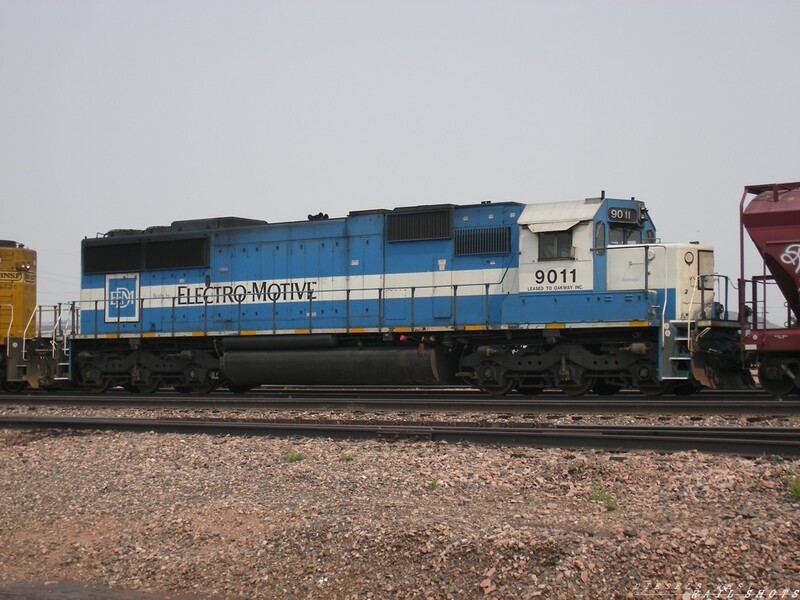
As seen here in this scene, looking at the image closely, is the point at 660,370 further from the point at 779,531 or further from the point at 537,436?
the point at 779,531

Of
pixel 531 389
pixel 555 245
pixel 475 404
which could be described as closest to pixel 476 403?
pixel 475 404

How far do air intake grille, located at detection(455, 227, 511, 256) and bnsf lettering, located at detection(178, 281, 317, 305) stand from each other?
3.21m

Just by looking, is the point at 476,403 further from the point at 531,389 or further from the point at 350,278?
the point at 350,278

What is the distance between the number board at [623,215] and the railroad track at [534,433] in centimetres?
554

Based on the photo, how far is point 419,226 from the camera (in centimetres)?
1716

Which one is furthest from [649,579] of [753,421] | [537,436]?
[753,421]

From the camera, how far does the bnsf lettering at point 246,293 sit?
18250mm

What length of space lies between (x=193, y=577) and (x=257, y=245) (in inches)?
500

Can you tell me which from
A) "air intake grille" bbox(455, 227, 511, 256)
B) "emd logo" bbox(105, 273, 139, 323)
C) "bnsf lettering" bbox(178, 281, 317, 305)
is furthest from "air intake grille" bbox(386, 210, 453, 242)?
"emd logo" bbox(105, 273, 139, 323)

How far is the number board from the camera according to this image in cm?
1552

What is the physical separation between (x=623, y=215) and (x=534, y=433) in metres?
6.69

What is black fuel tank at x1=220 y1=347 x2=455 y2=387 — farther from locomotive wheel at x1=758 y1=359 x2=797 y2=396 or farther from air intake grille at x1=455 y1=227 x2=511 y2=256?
locomotive wheel at x1=758 y1=359 x2=797 y2=396

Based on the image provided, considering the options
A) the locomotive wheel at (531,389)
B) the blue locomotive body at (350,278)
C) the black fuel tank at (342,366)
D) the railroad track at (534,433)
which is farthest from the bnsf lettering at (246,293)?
the railroad track at (534,433)

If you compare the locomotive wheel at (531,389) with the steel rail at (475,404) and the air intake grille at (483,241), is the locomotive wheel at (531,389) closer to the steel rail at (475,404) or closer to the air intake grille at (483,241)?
the steel rail at (475,404)
